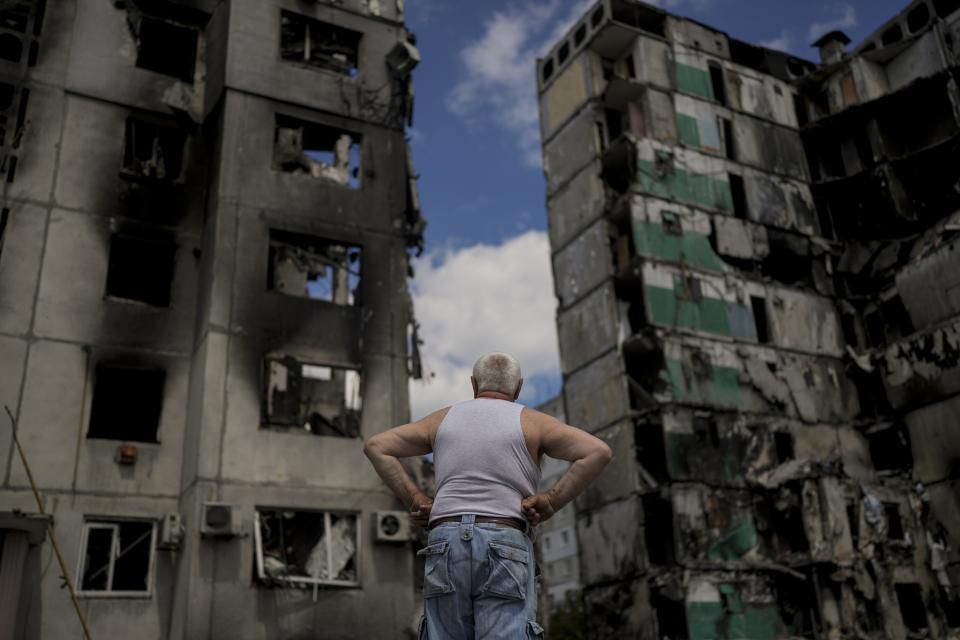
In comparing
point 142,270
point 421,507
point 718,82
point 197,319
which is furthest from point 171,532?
point 718,82

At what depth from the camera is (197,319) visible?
19.5m

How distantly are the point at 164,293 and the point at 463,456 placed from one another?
17012 mm

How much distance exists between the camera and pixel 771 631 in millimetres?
28031

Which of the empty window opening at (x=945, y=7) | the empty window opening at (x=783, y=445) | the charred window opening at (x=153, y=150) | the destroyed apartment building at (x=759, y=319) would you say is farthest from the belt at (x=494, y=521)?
the empty window opening at (x=945, y=7)

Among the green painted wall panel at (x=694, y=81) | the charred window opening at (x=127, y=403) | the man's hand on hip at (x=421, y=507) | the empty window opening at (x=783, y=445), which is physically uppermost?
the green painted wall panel at (x=694, y=81)

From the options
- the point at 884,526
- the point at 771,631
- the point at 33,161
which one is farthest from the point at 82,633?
the point at 884,526

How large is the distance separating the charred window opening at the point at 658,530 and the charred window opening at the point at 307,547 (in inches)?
551

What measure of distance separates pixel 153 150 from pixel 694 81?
79.7 feet

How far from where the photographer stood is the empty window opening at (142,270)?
19.8 m

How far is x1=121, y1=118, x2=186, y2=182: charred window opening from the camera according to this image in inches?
809

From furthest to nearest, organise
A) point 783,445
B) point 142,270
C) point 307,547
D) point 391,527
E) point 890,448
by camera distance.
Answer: point 890,448
point 783,445
point 142,270
point 391,527
point 307,547

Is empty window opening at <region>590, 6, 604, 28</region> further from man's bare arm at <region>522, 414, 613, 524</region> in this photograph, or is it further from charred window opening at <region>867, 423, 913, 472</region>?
man's bare arm at <region>522, 414, 613, 524</region>

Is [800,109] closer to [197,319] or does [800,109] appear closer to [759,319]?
[759,319]

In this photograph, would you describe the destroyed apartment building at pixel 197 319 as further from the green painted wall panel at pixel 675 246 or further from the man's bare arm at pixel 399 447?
the man's bare arm at pixel 399 447
